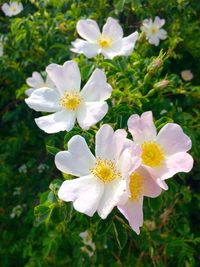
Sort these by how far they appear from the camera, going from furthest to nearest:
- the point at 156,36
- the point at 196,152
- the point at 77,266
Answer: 1. the point at 156,36
2. the point at 77,266
3. the point at 196,152

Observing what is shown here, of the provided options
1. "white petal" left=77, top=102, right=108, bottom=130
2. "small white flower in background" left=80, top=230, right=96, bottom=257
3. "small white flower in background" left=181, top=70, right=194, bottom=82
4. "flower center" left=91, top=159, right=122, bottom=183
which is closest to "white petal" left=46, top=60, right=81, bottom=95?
"white petal" left=77, top=102, right=108, bottom=130

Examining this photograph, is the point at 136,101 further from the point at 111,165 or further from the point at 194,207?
the point at 194,207

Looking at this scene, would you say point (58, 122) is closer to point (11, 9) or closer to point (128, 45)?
point (128, 45)

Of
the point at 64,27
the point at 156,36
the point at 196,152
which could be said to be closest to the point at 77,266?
the point at 196,152

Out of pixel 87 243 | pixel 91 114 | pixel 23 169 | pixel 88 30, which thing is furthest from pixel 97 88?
pixel 23 169

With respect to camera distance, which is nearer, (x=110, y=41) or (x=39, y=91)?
(x=39, y=91)

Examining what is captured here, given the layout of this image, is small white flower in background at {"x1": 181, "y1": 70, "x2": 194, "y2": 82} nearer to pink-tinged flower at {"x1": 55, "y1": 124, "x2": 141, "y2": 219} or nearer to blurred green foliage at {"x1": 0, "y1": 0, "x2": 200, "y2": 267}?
blurred green foliage at {"x1": 0, "y1": 0, "x2": 200, "y2": 267}
